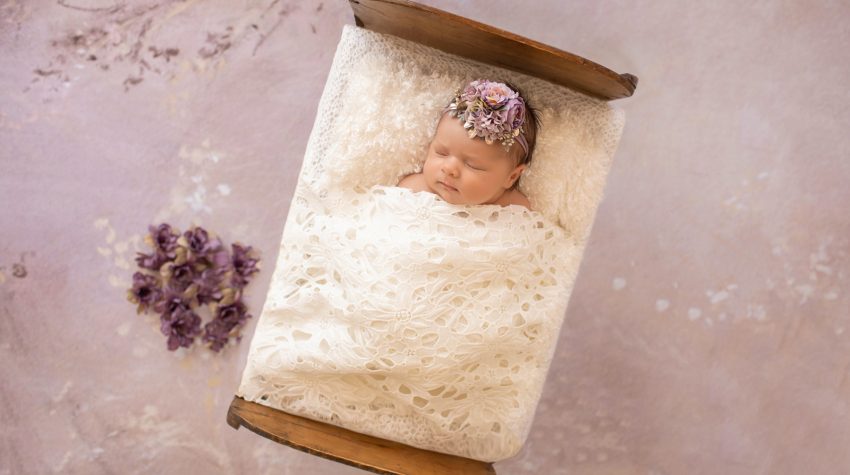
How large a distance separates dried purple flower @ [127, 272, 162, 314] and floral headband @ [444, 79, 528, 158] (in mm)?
1049

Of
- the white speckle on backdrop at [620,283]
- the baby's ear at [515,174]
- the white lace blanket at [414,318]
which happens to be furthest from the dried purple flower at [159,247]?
the white speckle on backdrop at [620,283]

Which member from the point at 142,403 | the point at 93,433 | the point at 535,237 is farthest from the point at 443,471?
the point at 93,433

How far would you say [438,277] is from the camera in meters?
1.47

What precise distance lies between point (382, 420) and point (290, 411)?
0.72 feet

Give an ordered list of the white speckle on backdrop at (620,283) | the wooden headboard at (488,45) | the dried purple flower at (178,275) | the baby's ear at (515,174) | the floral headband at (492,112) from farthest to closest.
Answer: the white speckle on backdrop at (620,283) < the dried purple flower at (178,275) < the baby's ear at (515,174) < the floral headband at (492,112) < the wooden headboard at (488,45)

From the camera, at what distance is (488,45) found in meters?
1.41

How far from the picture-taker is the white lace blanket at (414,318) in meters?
1.46

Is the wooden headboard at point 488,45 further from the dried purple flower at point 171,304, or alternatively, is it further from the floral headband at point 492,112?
the dried purple flower at point 171,304

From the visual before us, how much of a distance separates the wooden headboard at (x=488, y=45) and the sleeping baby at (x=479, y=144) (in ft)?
0.26

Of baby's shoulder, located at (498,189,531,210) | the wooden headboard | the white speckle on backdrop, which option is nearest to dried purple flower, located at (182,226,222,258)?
the wooden headboard

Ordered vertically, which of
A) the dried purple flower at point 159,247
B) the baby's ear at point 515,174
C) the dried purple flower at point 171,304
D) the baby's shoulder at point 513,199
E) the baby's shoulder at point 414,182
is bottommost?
the dried purple flower at point 171,304

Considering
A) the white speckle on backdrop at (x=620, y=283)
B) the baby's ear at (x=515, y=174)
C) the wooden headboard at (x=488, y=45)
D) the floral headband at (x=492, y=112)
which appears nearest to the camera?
the wooden headboard at (x=488, y=45)

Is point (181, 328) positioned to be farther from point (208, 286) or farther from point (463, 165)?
point (463, 165)

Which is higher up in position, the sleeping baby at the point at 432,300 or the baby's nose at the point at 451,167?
the baby's nose at the point at 451,167
